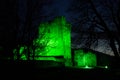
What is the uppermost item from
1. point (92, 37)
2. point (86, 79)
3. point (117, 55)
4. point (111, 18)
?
point (111, 18)

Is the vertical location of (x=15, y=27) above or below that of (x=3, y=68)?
above

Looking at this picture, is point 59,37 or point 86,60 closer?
point 86,60

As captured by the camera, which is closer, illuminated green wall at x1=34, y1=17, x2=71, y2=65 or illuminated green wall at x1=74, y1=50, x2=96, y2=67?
illuminated green wall at x1=34, y1=17, x2=71, y2=65

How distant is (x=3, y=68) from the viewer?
17.7m

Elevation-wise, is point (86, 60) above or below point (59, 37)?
below

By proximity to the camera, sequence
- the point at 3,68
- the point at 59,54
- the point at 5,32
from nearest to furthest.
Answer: the point at 3,68, the point at 5,32, the point at 59,54

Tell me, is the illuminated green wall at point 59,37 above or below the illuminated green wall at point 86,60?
above

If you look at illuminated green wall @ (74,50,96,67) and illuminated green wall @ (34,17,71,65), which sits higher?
illuminated green wall @ (34,17,71,65)

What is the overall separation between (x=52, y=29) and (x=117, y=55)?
40.4m

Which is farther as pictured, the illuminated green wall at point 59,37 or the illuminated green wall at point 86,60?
the illuminated green wall at point 86,60

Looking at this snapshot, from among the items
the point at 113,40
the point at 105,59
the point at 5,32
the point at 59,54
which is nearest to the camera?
the point at 113,40

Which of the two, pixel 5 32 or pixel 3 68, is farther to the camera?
pixel 5 32

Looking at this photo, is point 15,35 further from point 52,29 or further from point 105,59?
point 105,59

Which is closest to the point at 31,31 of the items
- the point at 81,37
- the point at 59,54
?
the point at 81,37
